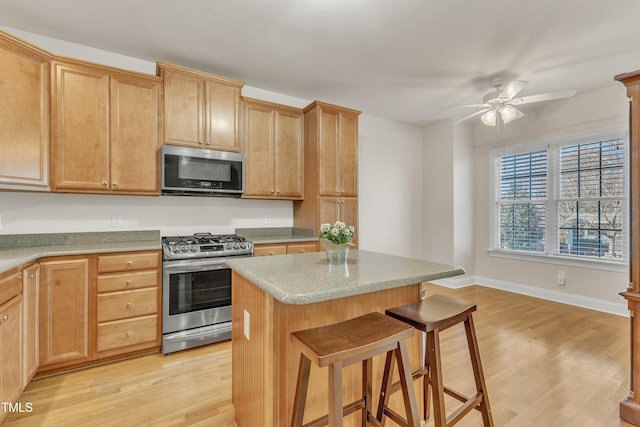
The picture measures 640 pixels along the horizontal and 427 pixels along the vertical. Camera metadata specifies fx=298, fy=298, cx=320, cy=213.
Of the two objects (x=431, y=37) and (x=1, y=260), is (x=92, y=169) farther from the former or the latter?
(x=431, y=37)

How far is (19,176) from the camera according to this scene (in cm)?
217

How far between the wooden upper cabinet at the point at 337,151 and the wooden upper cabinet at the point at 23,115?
97.0 inches

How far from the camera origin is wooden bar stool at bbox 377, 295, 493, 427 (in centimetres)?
132

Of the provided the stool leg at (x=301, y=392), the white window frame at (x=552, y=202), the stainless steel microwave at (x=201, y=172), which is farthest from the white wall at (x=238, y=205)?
the stool leg at (x=301, y=392)

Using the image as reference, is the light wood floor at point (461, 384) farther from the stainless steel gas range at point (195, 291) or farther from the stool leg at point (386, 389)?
the stool leg at point (386, 389)

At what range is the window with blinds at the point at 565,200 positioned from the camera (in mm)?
3680

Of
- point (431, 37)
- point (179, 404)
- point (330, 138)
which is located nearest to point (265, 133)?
point (330, 138)

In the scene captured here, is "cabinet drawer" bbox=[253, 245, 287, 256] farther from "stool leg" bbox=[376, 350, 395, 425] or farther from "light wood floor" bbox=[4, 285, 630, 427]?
"stool leg" bbox=[376, 350, 395, 425]

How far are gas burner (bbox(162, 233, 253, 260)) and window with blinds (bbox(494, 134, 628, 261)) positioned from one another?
4166 mm

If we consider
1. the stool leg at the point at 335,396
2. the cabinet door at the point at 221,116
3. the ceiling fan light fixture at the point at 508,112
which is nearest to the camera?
the stool leg at the point at 335,396

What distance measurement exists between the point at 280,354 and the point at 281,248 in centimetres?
192

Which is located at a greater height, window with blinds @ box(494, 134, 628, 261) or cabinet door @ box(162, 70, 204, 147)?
cabinet door @ box(162, 70, 204, 147)

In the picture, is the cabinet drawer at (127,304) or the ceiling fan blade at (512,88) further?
the ceiling fan blade at (512,88)

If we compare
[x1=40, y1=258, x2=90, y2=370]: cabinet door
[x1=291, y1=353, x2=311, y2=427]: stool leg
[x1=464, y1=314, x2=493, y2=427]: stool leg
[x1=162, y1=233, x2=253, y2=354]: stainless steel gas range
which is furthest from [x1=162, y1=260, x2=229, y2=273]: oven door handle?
[x1=464, y1=314, x2=493, y2=427]: stool leg
